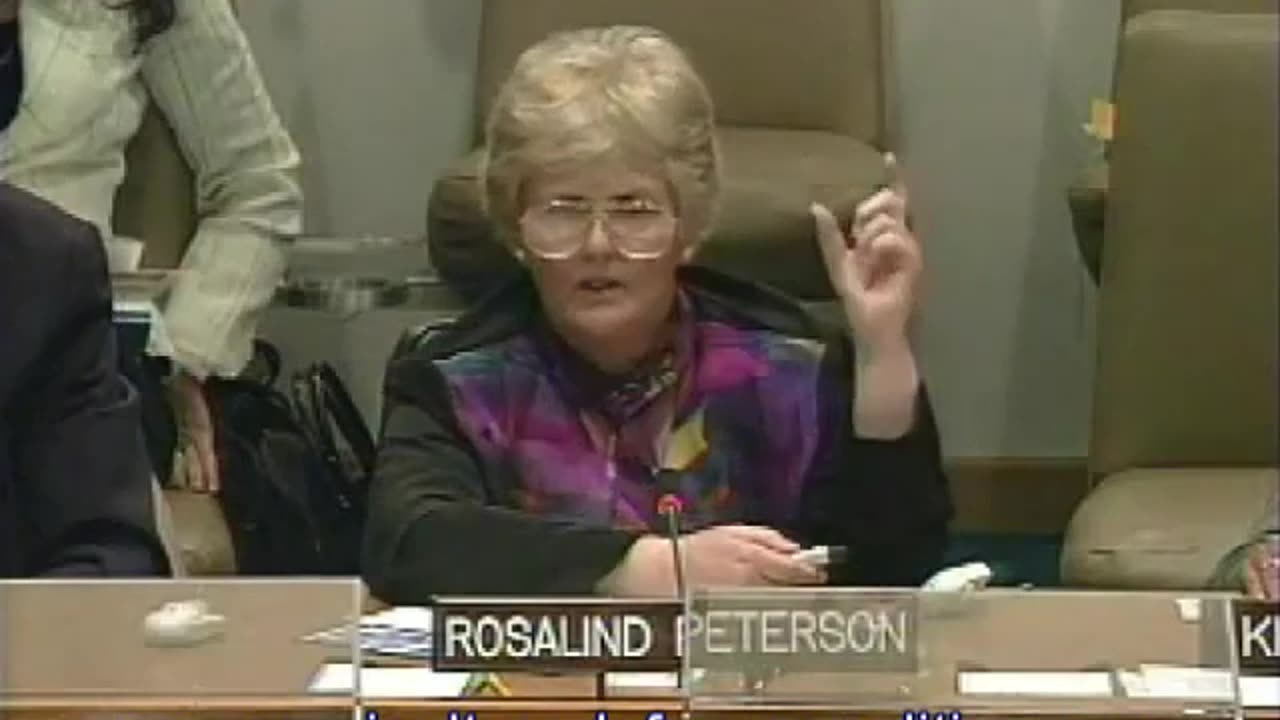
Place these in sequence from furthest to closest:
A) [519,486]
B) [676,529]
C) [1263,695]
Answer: [519,486] < [676,529] < [1263,695]


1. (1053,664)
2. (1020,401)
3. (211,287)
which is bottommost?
(1020,401)

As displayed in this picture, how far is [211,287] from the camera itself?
1.41m

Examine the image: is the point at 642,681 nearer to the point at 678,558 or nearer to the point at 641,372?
the point at 678,558

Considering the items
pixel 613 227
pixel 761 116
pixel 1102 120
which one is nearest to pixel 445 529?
pixel 613 227

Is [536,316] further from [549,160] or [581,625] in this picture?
[581,625]

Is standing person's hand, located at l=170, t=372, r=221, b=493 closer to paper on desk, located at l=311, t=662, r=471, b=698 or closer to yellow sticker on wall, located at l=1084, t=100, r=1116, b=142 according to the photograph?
paper on desk, located at l=311, t=662, r=471, b=698

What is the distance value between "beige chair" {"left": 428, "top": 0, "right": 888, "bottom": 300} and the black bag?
0.12 m

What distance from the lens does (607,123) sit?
107 cm

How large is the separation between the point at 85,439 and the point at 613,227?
265mm

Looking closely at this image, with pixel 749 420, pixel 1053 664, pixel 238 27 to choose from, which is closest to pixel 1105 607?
pixel 1053 664

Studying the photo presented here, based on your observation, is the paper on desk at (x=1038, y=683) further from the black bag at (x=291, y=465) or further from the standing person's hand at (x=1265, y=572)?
the black bag at (x=291, y=465)

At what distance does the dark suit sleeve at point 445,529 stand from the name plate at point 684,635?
0.39 ft

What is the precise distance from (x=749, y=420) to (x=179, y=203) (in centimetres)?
51

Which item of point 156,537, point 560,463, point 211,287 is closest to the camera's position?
point 156,537
